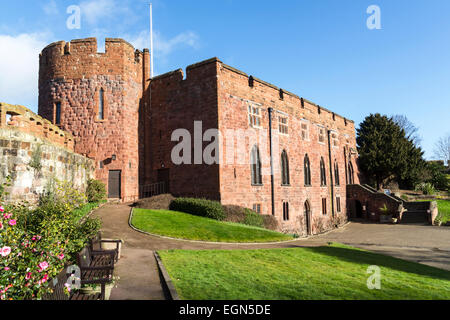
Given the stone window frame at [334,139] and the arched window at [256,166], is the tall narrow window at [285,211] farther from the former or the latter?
the stone window frame at [334,139]

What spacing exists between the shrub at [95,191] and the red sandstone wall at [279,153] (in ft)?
28.2

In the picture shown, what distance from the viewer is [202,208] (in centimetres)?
1752

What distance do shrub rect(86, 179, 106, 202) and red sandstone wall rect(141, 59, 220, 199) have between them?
3.33m

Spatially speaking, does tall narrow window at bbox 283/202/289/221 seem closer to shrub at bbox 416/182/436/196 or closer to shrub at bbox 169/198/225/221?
shrub at bbox 169/198/225/221

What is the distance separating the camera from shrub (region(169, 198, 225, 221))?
56.6ft

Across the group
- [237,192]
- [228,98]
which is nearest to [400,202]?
[237,192]

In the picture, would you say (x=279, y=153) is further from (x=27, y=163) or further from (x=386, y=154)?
(x=386, y=154)

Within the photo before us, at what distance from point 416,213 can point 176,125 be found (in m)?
23.3

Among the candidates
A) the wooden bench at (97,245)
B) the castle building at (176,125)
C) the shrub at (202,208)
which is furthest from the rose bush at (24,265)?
the castle building at (176,125)

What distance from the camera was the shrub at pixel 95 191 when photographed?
20125 millimetres

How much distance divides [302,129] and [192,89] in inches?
475

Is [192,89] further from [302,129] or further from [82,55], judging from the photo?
[302,129]

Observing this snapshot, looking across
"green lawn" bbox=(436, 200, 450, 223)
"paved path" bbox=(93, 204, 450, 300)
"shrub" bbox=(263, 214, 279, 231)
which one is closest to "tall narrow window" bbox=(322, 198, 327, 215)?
"paved path" bbox=(93, 204, 450, 300)

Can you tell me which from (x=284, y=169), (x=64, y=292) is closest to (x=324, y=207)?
(x=284, y=169)
